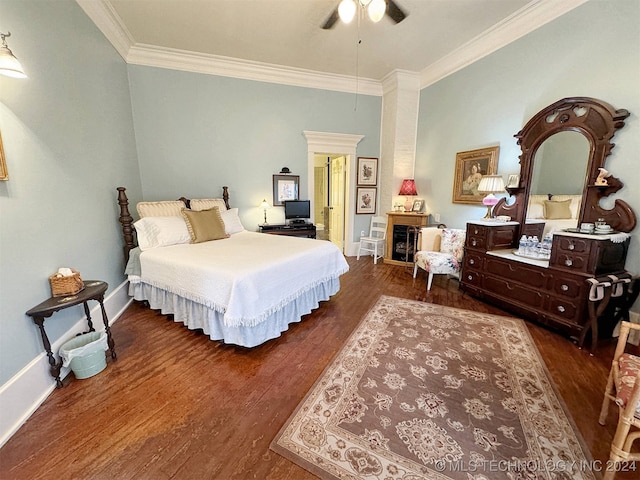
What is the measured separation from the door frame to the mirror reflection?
2885 millimetres

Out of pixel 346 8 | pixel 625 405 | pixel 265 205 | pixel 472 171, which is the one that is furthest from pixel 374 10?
pixel 265 205

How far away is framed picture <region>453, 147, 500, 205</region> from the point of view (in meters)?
3.62

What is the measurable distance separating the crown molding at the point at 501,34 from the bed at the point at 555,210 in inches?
74.8

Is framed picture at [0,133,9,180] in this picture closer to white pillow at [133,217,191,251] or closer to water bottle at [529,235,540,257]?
white pillow at [133,217,191,251]

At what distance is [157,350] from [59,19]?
2.90 metres

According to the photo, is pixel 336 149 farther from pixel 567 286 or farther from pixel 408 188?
pixel 567 286

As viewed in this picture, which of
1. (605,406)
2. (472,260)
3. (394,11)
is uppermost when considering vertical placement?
(394,11)

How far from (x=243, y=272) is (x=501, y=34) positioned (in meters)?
4.25

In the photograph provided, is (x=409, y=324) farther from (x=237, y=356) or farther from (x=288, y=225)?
(x=288, y=225)

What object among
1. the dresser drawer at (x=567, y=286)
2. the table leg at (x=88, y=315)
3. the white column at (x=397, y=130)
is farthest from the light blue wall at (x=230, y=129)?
the dresser drawer at (x=567, y=286)

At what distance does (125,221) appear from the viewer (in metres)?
3.15

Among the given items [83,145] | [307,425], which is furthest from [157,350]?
[83,145]

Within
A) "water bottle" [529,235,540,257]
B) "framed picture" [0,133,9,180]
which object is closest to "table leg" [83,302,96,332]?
"framed picture" [0,133,9,180]

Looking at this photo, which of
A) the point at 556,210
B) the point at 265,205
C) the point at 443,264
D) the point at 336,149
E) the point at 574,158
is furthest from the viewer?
the point at 336,149
